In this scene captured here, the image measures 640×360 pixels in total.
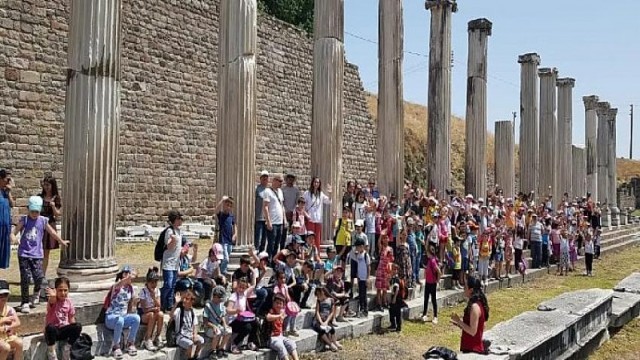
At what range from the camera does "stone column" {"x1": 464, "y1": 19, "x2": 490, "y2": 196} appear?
22.1m

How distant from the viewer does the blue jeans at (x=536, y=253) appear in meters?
19.7

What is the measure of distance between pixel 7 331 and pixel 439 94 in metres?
16.2

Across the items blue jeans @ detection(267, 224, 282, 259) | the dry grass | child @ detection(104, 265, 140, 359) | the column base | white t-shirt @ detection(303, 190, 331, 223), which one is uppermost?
white t-shirt @ detection(303, 190, 331, 223)

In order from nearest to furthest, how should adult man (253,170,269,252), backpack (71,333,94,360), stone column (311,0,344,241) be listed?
backpack (71,333,94,360) < adult man (253,170,269,252) < stone column (311,0,344,241)

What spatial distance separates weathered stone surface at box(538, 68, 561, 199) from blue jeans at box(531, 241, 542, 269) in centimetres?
757

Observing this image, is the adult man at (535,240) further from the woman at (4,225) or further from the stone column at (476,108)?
the woman at (4,225)

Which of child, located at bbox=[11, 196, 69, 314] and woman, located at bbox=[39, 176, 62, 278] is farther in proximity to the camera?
woman, located at bbox=[39, 176, 62, 278]

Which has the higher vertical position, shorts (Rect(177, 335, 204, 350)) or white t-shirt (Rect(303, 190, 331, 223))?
white t-shirt (Rect(303, 190, 331, 223))

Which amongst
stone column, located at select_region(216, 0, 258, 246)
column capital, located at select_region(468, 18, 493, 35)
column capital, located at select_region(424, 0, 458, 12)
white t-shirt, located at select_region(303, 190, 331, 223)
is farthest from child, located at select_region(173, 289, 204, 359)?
column capital, located at select_region(468, 18, 493, 35)

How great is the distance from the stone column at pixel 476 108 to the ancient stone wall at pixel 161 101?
25.1 ft

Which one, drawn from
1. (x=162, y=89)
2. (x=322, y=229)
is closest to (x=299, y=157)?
(x=162, y=89)

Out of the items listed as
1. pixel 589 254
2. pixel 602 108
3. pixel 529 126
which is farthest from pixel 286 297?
pixel 602 108

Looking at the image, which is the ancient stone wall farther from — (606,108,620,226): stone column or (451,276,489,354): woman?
(606,108,620,226): stone column

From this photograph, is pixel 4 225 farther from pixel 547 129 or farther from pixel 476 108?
pixel 547 129
